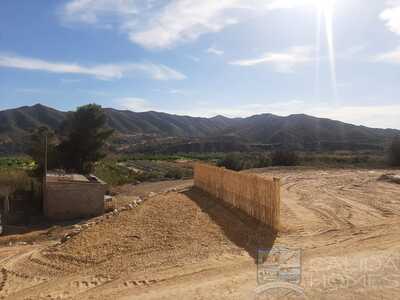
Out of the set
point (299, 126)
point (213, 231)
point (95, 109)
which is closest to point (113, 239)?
point (213, 231)

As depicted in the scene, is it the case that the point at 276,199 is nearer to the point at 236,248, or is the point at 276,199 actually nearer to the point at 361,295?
the point at 236,248

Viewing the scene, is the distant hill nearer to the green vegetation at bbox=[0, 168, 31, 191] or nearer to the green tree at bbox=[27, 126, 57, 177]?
the green tree at bbox=[27, 126, 57, 177]

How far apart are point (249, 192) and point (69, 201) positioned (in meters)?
14.2

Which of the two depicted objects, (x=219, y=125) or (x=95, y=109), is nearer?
(x=95, y=109)

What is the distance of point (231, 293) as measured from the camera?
7145 mm

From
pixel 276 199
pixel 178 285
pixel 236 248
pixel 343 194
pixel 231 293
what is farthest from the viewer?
pixel 343 194

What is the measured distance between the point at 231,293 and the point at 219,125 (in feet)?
497

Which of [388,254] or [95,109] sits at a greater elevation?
[95,109]

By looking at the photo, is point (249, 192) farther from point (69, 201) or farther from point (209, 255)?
point (69, 201)

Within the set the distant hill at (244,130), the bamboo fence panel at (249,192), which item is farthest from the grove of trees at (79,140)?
the distant hill at (244,130)

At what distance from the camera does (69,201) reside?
957 inches

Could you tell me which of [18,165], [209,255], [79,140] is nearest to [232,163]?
[79,140]

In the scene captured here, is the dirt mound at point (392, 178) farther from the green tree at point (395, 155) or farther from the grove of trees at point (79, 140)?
the grove of trees at point (79, 140)

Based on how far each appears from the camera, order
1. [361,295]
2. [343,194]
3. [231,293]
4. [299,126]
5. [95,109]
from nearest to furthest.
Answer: [361,295]
[231,293]
[343,194]
[95,109]
[299,126]
